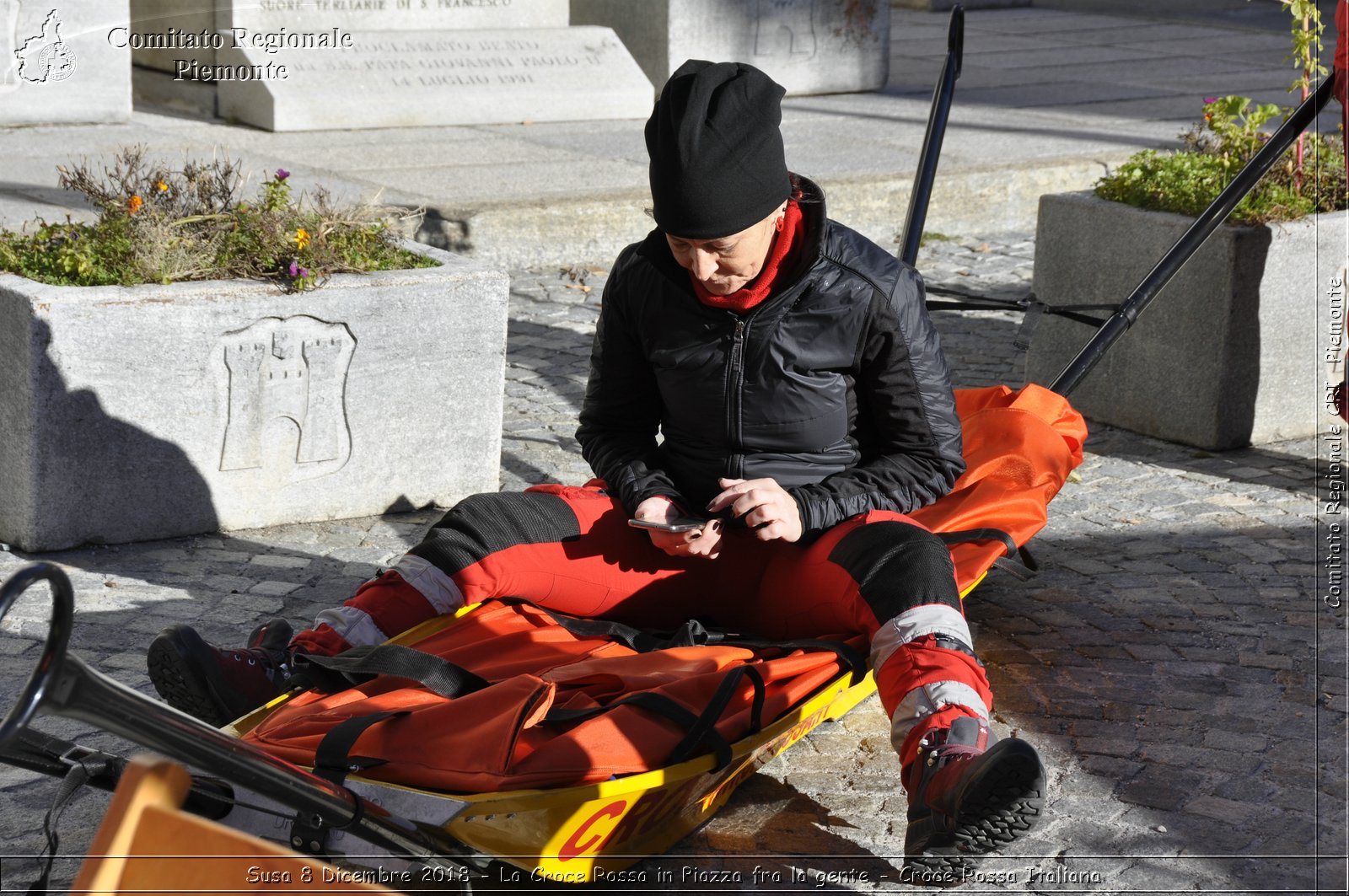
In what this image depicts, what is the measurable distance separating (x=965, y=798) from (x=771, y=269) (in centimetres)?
120

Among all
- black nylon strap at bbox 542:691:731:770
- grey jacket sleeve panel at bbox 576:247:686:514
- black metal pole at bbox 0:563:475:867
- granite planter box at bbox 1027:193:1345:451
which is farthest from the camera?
granite planter box at bbox 1027:193:1345:451

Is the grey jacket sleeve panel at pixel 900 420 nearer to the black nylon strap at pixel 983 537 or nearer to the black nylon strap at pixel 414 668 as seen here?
the black nylon strap at pixel 983 537

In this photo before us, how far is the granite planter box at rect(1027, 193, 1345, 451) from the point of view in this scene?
16.9 ft

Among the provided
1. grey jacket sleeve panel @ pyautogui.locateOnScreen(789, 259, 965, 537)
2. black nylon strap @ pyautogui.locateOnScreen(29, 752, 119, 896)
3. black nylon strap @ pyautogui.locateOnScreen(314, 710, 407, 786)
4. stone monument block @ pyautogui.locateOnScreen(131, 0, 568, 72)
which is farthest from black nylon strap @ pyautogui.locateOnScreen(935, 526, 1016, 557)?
stone monument block @ pyautogui.locateOnScreen(131, 0, 568, 72)

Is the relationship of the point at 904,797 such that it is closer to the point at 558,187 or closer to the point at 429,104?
the point at 558,187

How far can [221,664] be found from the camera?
10.0 ft

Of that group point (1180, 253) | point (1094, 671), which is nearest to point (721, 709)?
point (1094, 671)

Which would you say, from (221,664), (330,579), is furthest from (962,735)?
(330,579)

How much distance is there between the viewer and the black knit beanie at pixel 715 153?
294 cm

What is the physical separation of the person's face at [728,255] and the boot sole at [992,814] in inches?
43.4

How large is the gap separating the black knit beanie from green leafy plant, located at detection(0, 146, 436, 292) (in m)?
1.65

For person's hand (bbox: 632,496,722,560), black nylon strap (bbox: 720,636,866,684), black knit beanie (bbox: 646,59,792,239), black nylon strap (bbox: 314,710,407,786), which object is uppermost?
black knit beanie (bbox: 646,59,792,239)

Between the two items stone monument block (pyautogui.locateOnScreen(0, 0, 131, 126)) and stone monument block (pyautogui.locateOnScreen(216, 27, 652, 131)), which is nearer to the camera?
stone monument block (pyautogui.locateOnScreen(0, 0, 131, 126))

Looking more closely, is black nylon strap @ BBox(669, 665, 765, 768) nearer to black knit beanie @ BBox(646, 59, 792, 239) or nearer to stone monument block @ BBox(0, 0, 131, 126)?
black knit beanie @ BBox(646, 59, 792, 239)
